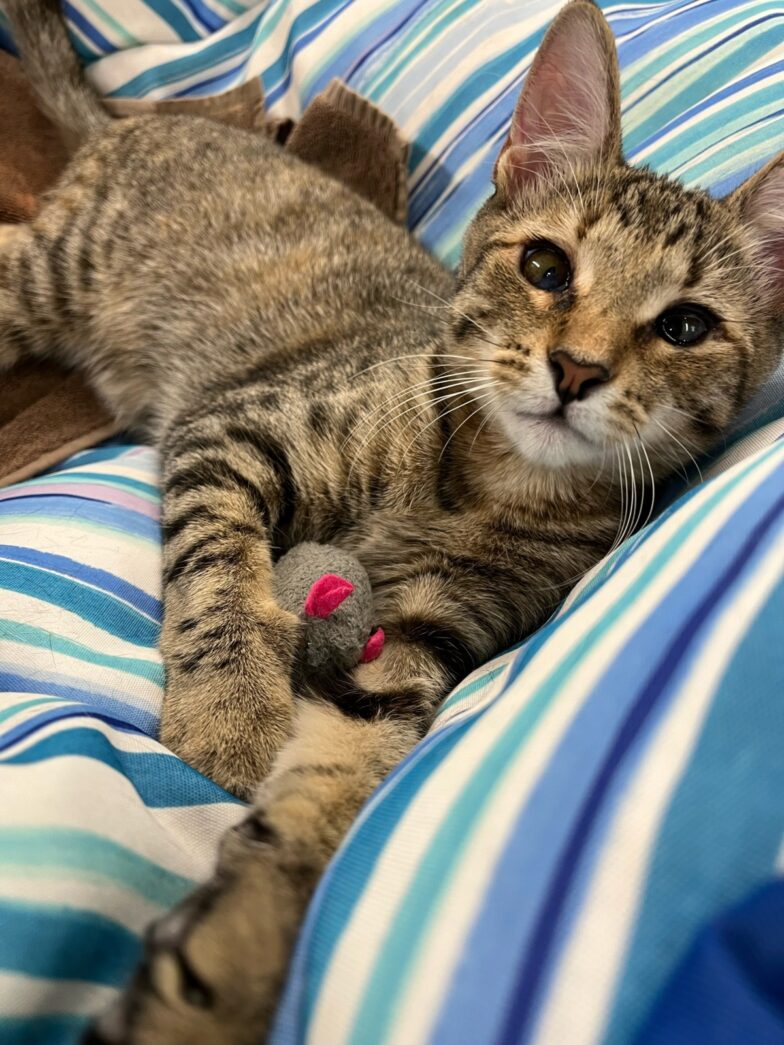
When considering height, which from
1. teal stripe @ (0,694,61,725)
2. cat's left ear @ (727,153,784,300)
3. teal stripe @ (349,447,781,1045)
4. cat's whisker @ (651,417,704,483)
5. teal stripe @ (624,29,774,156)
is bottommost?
teal stripe @ (0,694,61,725)

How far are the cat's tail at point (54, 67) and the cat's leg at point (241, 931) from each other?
184cm

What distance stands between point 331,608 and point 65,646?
1.12 ft

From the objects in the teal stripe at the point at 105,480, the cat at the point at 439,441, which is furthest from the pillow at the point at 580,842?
the teal stripe at the point at 105,480

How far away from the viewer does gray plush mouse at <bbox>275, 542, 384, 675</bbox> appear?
965 mm

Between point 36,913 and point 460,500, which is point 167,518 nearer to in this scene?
point 460,500

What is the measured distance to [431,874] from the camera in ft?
1.67

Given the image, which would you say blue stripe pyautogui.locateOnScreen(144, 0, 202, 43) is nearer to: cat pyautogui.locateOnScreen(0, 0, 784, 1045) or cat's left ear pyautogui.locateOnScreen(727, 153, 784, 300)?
cat pyautogui.locateOnScreen(0, 0, 784, 1045)

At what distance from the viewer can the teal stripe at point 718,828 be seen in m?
0.45

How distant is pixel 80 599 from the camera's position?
100 cm

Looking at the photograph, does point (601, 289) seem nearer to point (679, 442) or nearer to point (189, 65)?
point (679, 442)

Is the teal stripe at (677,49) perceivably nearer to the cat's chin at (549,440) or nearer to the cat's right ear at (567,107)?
the cat's right ear at (567,107)

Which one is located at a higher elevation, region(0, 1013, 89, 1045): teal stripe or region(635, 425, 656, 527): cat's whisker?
region(635, 425, 656, 527): cat's whisker

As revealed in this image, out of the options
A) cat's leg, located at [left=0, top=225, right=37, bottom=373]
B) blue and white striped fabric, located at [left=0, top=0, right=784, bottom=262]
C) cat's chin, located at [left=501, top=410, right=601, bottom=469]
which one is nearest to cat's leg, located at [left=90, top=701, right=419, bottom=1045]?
cat's chin, located at [left=501, top=410, right=601, bottom=469]

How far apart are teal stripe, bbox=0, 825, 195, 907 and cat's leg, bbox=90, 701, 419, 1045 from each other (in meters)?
0.07
